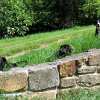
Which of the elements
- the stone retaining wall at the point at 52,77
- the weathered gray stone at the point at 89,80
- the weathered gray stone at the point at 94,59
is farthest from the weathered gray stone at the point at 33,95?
the weathered gray stone at the point at 94,59

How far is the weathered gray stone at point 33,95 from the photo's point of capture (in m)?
5.16

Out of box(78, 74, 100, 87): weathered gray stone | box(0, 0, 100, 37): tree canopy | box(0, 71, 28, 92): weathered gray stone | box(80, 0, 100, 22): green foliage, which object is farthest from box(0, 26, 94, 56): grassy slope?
box(0, 71, 28, 92): weathered gray stone

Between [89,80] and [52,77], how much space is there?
52cm

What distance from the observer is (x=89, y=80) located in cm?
Answer: 555

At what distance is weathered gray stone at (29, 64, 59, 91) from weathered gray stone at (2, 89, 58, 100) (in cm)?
6

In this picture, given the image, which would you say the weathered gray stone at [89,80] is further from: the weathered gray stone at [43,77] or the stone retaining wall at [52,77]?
the weathered gray stone at [43,77]

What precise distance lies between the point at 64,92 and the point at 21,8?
78.7ft

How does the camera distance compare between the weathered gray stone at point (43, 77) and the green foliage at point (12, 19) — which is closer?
the weathered gray stone at point (43, 77)

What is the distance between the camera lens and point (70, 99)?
5.30 m

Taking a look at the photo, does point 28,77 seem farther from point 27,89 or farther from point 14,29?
point 14,29

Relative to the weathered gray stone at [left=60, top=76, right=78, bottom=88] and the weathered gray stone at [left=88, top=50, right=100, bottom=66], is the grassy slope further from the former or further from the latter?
the weathered gray stone at [left=60, top=76, right=78, bottom=88]

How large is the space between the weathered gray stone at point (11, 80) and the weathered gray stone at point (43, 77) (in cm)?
11

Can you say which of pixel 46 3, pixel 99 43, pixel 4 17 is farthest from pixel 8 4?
pixel 99 43

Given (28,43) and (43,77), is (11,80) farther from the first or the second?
(28,43)
